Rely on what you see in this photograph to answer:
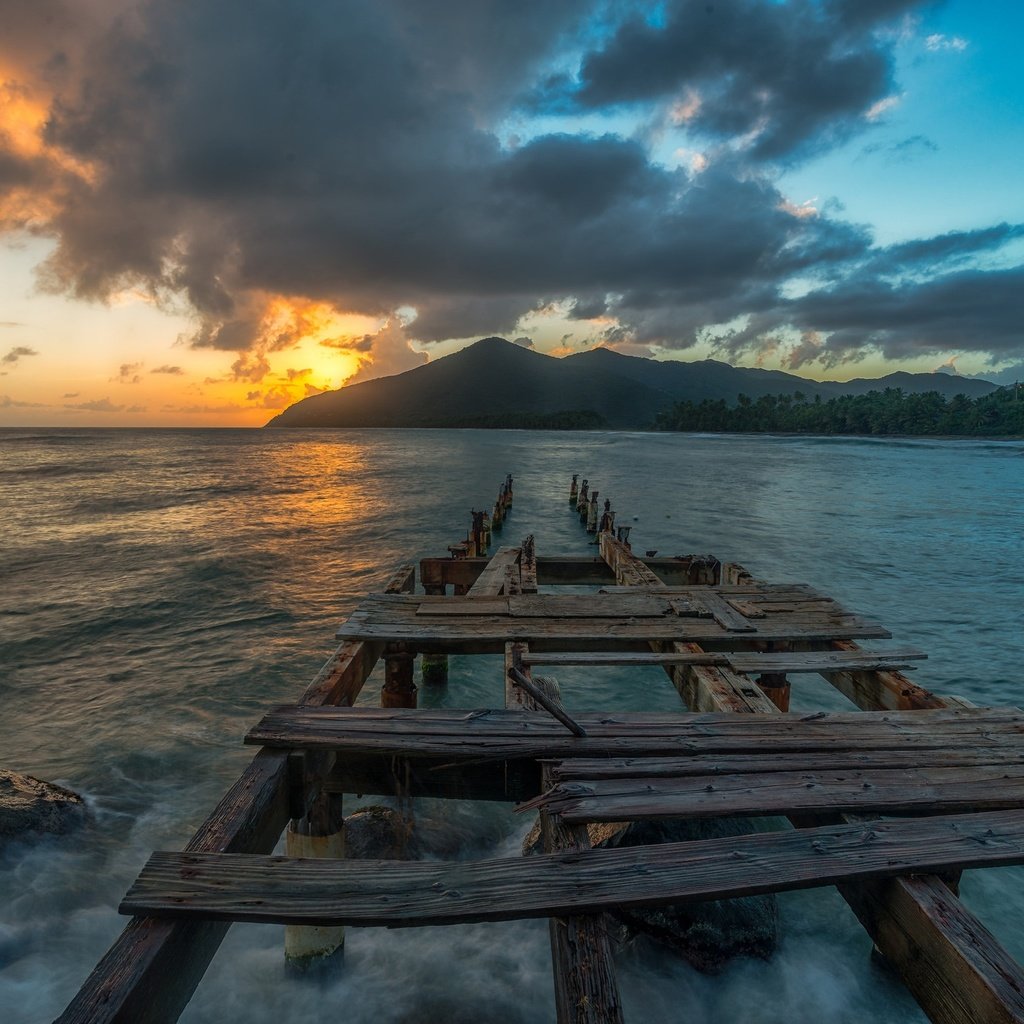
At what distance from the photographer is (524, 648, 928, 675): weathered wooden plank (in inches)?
224

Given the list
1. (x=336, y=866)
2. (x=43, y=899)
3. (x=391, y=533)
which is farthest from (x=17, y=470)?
(x=336, y=866)

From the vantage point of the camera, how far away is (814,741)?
4117 mm

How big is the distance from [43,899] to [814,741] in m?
7.08

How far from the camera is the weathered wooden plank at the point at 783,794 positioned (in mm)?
3347

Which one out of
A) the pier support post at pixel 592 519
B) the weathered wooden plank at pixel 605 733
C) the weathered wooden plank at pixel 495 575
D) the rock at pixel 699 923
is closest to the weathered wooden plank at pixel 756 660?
the weathered wooden plank at pixel 605 733

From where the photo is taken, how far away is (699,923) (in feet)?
16.3

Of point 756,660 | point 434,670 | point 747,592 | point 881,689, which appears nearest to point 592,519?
point 434,670

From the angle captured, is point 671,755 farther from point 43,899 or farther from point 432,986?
point 43,899

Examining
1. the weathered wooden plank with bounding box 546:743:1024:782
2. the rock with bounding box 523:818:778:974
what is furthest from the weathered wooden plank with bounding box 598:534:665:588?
the weathered wooden plank with bounding box 546:743:1024:782

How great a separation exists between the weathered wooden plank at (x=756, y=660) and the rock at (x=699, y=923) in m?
1.36

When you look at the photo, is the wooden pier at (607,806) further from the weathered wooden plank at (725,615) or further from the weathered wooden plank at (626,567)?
the weathered wooden plank at (626,567)

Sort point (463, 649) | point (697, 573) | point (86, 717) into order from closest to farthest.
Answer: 1. point (463, 649)
2. point (86, 717)
3. point (697, 573)

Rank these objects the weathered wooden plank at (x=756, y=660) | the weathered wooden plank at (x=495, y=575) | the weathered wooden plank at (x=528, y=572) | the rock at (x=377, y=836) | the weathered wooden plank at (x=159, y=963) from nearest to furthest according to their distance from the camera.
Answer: the weathered wooden plank at (x=159, y=963), the weathered wooden plank at (x=756, y=660), the rock at (x=377, y=836), the weathered wooden plank at (x=495, y=575), the weathered wooden plank at (x=528, y=572)

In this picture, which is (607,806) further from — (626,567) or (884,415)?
(884,415)
